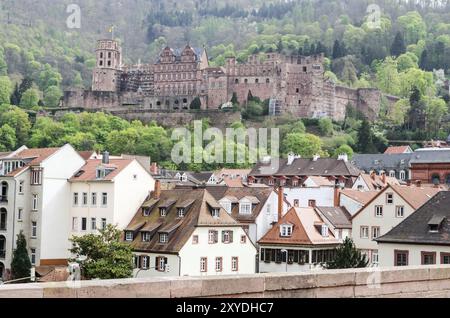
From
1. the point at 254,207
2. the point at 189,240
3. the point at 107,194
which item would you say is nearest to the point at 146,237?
the point at 189,240

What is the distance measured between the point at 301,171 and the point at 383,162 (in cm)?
1552

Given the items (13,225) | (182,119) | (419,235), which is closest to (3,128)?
(182,119)

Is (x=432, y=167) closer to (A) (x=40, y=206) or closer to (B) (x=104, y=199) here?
(B) (x=104, y=199)

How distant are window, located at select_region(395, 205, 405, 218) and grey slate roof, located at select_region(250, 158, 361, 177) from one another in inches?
1519

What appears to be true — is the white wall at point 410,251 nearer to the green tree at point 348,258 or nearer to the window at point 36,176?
the green tree at point 348,258

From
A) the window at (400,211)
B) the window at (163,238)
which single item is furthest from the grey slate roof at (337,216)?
the window at (163,238)

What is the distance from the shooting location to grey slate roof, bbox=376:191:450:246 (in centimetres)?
3347

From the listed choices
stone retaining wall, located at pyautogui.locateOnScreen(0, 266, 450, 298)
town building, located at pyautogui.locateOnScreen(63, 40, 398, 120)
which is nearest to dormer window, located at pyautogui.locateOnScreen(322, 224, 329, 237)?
stone retaining wall, located at pyautogui.locateOnScreen(0, 266, 450, 298)

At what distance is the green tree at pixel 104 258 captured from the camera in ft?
123

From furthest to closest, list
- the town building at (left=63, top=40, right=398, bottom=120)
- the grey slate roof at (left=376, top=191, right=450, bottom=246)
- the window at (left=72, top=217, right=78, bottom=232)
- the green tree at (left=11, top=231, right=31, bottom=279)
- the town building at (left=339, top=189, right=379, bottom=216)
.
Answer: the town building at (left=63, top=40, right=398, bottom=120) → the town building at (left=339, top=189, right=379, bottom=216) → the window at (left=72, top=217, right=78, bottom=232) → the green tree at (left=11, top=231, right=31, bottom=279) → the grey slate roof at (left=376, top=191, right=450, bottom=246)

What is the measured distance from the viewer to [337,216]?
170 ft

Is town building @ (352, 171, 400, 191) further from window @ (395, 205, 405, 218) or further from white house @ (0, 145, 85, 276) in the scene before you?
white house @ (0, 145, 85, 276)

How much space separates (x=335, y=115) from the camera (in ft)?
497
